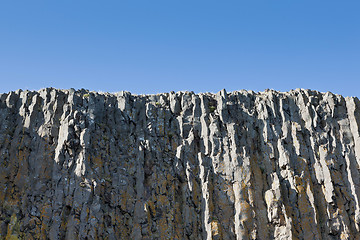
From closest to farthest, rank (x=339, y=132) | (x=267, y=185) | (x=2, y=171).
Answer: (x=2, y=171) → (x=267, y=185) → (x=339, y=132)

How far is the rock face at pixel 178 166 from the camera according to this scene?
28547 mm

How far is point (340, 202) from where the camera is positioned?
31.0m

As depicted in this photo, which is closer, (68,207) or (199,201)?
(68,207)

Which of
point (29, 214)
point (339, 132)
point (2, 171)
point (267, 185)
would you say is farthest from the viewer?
point (339, 132)

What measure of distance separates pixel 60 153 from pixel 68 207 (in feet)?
15.1

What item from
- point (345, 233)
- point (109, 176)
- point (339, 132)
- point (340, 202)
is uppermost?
point (339, 132)

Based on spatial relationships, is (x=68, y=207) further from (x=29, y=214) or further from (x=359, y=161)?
(x=359, y=161)

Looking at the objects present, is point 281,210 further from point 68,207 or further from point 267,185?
point 68,207

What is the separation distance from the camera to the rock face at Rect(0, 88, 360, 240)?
28547 mm

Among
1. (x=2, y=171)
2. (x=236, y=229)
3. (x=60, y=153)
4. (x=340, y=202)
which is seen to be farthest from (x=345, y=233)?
(x=2, y=171)

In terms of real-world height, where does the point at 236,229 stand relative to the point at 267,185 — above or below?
below

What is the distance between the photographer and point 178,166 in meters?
31.9

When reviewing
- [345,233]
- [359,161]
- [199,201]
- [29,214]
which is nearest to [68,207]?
[29,214]

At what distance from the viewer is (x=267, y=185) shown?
31.8 m
